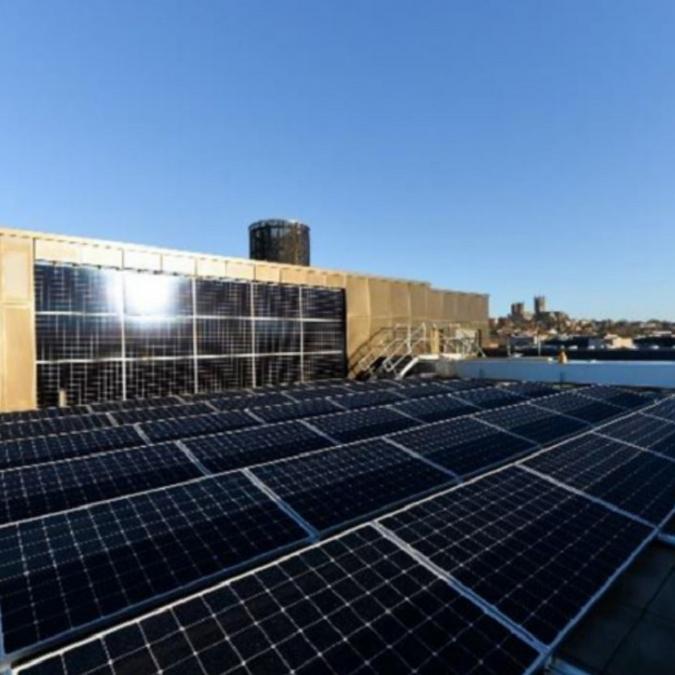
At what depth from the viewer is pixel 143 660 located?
3.84 metres

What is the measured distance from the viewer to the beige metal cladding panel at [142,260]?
20.2 meters

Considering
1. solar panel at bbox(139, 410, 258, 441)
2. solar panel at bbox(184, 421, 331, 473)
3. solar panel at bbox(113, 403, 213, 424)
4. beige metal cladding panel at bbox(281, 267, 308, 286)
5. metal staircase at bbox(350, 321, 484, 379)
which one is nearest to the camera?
solar panel at bbox(184, 421, 331, 473)

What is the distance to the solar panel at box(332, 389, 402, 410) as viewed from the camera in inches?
693

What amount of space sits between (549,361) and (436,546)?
2488cm

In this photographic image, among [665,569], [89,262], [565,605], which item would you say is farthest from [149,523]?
[89,262]

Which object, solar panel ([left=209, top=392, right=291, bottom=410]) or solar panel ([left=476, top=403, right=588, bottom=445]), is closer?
solar panel ([left=476, top=403, right=588, bottom=445])

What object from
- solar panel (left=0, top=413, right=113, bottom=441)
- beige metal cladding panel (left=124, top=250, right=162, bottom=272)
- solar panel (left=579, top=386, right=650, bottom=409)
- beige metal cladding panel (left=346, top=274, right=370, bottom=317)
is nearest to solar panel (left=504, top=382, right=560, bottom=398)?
solar panel (left=579, top=386, right=650, bottom=409)

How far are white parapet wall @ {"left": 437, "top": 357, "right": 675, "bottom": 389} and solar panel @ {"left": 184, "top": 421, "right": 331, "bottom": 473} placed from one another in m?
19.2

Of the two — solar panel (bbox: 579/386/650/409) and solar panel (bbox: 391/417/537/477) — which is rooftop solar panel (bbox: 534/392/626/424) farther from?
solar panel (bbox: 391/417/537/477)

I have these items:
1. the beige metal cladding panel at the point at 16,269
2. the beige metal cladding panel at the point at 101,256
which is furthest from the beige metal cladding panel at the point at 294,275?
the beige metal cladding panel at the point at 16,269

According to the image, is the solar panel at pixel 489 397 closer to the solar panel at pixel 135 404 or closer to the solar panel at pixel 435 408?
the solar panel at pixel 435 408

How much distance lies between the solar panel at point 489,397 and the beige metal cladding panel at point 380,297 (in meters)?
10.3

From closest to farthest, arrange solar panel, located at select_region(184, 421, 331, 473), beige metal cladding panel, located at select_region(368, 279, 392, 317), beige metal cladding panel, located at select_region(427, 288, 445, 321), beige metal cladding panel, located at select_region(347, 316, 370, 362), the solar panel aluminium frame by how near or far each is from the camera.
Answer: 1. the solar panel aluminium frame
2. solar panel, located at select_region(184, 421, 331, 473)
3. beige metal cladding panel, located at select_region(347, 316, 370, 362)
4. beige metal cladding panel, located at select_region(368, 279, 392, 317)
5. beige metal cladding panel, located at select_region(427, 288, 445, 321)

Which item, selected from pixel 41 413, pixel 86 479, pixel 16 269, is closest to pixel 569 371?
pixel 86 479
